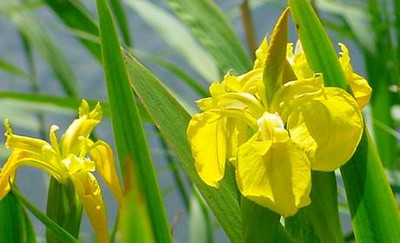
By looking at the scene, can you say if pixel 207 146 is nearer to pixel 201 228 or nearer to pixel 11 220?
pixel 11 220

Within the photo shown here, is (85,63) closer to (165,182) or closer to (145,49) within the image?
(145,49)

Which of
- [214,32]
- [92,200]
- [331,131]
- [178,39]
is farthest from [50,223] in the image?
[178,39]

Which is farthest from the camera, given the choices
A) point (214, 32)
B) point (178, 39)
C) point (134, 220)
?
point (178, 39)

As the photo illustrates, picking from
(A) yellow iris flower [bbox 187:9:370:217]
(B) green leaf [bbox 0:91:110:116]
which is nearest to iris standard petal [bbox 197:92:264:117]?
(A) yellow iris flower [bbox 187:9:370:217]

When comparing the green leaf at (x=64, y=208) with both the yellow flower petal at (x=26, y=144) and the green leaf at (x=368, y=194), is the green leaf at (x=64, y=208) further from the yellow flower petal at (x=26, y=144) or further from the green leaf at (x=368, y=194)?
the green leaf at (x=368, y=194)

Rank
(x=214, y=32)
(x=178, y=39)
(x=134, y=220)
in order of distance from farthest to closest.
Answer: (x=178, y=39), (x=214, y=32), (x=134, y=220)

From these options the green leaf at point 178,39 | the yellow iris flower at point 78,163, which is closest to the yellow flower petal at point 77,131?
the yellow iris flower at point 78,163
